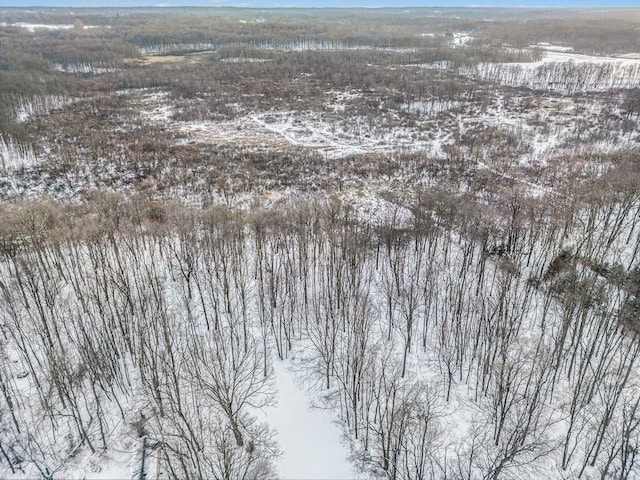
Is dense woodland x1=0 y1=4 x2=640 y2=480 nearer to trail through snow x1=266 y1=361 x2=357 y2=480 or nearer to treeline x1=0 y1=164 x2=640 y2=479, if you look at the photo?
treeline x1=0 y1=164 x2=640 y2=479

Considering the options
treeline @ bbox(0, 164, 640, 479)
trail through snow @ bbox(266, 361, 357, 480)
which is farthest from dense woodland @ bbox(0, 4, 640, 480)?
trail through snow @ bbox(266, 361, 357, 480)

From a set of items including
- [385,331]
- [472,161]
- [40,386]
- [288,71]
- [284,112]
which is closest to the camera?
[40,386]

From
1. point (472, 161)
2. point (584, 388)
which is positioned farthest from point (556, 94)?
point (584, 388)

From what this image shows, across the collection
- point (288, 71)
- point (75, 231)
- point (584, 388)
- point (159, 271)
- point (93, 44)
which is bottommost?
point (584, 388)

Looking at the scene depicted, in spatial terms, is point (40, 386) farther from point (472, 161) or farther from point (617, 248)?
point (472, 161)

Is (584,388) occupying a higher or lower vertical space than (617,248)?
lower

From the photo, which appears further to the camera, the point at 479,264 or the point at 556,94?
the point at 556,94

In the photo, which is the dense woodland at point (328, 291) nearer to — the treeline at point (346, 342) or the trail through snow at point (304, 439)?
the treeline at point (346, 342)

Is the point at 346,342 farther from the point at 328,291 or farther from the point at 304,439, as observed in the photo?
the point at 304,439

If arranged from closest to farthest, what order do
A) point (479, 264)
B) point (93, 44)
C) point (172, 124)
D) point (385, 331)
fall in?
point (385, 331) < point (479, 264) < point (172, 124) < point (93, 44)
